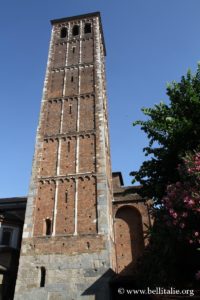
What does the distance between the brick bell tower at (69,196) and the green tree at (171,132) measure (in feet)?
20.3

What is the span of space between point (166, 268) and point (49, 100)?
17.6 m

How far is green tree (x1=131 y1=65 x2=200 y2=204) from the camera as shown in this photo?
1016 centimetres

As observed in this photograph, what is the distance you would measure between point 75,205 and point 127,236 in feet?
15.7

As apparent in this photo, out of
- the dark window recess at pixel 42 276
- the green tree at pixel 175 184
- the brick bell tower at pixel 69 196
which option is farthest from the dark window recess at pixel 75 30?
the dark window recess at pixel 42 276

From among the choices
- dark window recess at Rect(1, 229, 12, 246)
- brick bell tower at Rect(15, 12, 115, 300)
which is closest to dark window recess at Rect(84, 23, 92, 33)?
brick bell tower at Rect(15, 12, 115, 300)

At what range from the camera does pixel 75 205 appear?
57.8 ft

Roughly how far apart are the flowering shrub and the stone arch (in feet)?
37.5

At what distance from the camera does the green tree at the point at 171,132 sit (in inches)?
400

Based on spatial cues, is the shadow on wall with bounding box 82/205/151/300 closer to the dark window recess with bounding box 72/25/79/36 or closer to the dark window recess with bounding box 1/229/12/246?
the dark window recess with bounding box 1/229/12/246

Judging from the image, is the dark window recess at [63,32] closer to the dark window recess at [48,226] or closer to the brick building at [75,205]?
the brick building at [75,205]

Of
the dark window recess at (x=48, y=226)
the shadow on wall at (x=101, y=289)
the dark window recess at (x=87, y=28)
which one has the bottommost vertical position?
the shadow on wall at (x=101, y=289)

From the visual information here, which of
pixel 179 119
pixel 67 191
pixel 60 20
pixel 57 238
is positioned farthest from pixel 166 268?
pixel 60 20

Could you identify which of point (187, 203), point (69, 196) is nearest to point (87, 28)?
point (69, 196)

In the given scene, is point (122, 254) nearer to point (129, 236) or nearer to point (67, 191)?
point (129, 236)
